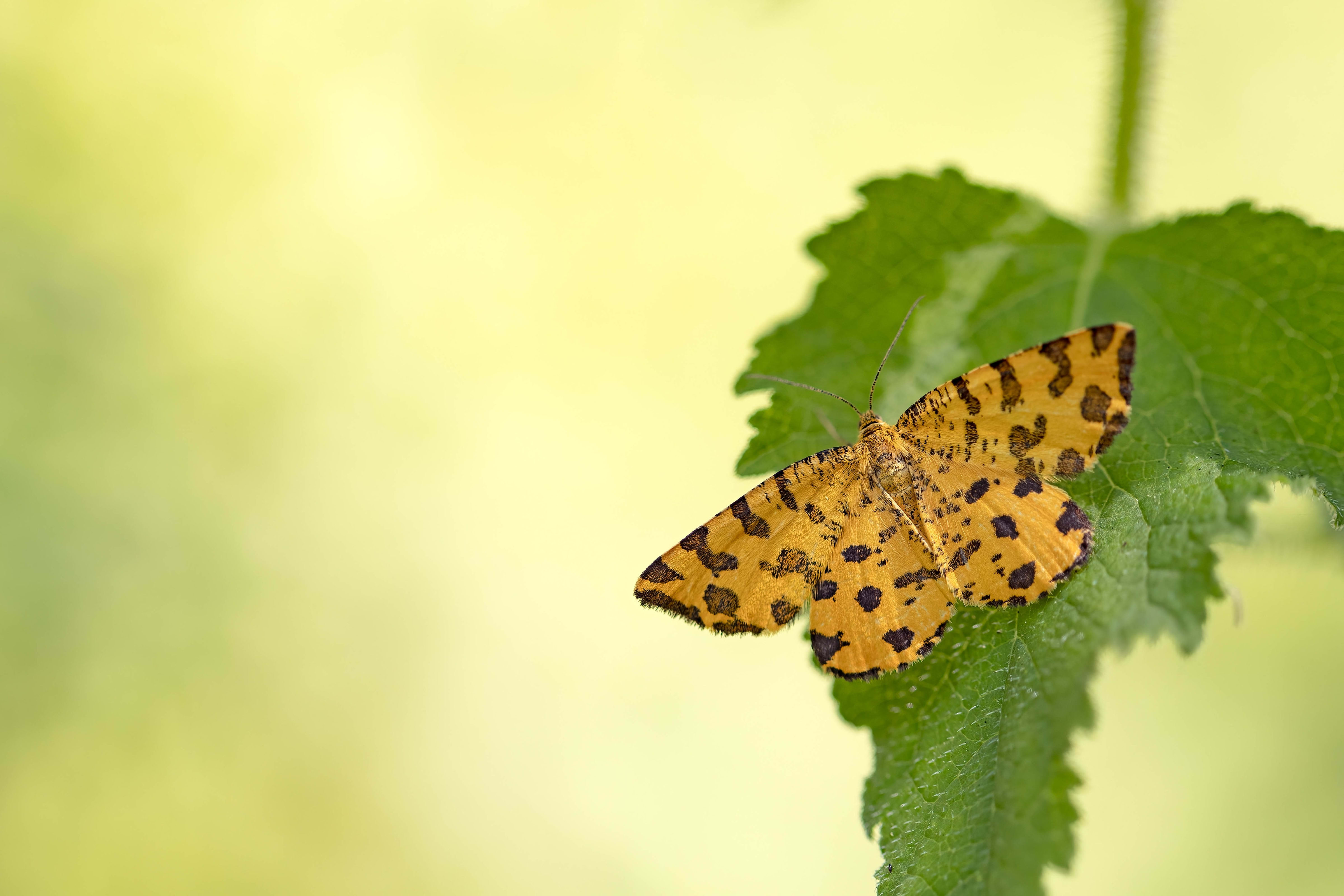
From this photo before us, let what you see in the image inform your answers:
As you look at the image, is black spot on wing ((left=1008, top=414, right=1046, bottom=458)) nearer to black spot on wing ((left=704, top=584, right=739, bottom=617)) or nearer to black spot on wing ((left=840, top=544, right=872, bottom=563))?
black spot on wing ((left=840, top=544, right=872, bottom=563))

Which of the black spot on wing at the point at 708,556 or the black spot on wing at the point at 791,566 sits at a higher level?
the black spot on wing at the point at 708,556

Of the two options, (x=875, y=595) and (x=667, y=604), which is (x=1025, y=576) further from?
(x=667, y=604)

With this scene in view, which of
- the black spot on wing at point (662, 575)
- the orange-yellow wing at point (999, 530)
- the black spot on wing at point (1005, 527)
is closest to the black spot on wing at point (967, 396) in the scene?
the orange-yellow wing at point (999, 530)

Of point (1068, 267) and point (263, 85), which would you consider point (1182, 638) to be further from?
point (263, 85)

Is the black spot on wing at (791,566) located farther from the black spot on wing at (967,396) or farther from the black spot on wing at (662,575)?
the black spot on wing at (967,396)

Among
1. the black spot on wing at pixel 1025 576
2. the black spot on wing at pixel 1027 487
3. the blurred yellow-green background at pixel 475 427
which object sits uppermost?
the blurred yellow-green background at pixel 475 427

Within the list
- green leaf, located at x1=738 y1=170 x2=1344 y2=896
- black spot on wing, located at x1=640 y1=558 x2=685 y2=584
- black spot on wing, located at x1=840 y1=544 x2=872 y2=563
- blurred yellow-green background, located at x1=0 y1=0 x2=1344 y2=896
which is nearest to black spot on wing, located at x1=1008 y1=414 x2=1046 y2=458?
green leaf, located at x1=738 y1=170 x2=1344 y2=896

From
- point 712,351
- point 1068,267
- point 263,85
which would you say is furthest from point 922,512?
point 263,85
